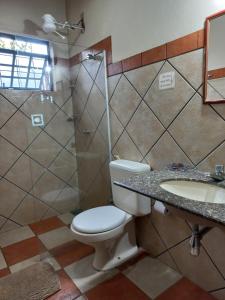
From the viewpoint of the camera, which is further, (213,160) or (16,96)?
(16,96)

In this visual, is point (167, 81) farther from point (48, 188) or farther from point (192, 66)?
point (48, 188)

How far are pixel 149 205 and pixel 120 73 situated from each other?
3.58 ft

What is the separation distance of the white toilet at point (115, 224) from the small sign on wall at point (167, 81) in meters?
0.58

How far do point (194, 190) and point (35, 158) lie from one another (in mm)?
1747

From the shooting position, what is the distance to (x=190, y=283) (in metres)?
1.51

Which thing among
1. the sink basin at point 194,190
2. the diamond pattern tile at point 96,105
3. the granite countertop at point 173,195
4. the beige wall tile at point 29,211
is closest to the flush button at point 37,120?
the diamond pattern tile at point 96,105

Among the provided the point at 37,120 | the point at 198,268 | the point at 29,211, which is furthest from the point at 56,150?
the point at 198,268

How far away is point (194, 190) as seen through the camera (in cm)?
117

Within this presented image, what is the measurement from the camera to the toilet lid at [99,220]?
1501mm

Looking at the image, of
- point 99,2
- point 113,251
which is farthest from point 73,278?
point 99,2

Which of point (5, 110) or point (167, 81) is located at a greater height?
point (167, 81)

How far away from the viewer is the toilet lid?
4.92ft

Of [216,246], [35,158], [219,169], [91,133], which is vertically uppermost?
[91,133]

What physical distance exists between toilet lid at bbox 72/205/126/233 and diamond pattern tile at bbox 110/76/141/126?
0.72 m
